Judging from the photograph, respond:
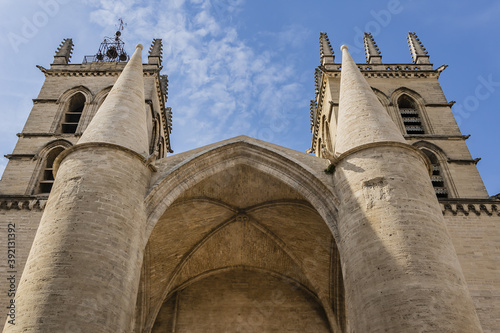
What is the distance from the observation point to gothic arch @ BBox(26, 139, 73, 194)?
39.3 feet

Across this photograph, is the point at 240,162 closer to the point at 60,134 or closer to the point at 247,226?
the point at 247,226

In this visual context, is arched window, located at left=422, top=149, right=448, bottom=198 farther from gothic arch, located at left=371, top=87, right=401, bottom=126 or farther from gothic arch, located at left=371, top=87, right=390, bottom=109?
gothic arch, located at left=371, top=87, right=390, bottom=109

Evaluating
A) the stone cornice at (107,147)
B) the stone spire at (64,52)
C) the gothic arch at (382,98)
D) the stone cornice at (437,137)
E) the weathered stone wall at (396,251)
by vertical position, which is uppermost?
the stone spire at (64,52)

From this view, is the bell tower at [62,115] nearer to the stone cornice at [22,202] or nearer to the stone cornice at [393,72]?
the stone cornice at [22,202]

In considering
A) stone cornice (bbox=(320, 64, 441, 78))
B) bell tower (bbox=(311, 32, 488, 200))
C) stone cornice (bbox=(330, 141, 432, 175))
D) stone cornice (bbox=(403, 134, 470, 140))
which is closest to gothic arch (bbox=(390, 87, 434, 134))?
bell tower (bbox=(311, 32, 488, 200))

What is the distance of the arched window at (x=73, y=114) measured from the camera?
46.9 ft

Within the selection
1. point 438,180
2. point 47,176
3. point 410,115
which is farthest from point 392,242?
point 47,176

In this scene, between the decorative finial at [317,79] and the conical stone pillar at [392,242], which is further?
the decorative finial at [317,79]

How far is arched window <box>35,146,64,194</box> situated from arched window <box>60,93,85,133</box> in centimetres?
118

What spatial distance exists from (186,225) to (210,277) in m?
1.82

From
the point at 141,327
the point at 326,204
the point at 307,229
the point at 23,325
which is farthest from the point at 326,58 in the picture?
the point at 23,325

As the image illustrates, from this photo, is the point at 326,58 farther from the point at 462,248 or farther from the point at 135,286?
the point at 135,286

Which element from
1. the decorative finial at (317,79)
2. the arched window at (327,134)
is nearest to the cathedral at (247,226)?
the arched window at (327,134)

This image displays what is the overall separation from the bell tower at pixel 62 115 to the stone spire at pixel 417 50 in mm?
8780
